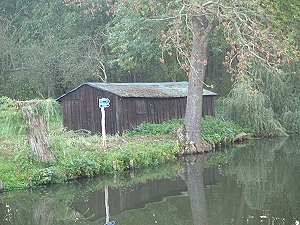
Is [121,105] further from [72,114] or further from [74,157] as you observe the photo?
[74,157]

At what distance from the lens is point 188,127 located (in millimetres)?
20922

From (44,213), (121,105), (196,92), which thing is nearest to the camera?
(44,213)

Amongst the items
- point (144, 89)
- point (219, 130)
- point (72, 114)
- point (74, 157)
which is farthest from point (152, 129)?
point (74, 157)

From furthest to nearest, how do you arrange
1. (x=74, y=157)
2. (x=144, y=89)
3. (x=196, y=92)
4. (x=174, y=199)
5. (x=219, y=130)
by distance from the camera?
(x=144, y=89)
(x=219, y=130)
(x=196, y=92)
(x=74, y=157)
(x=174, y=199)

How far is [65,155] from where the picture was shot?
608 inches

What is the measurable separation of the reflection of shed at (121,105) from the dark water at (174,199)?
668 centimetres

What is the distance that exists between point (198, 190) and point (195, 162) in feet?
17.0

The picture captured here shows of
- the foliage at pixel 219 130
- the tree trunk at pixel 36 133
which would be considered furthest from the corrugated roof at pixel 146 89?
the tree trunk at pixel 36 133

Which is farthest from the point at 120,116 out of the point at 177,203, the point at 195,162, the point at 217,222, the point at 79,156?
the point at 217,222

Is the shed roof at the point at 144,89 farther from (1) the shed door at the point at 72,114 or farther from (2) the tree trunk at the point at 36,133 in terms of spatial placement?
(2) the tree trunk at the point at 36,133

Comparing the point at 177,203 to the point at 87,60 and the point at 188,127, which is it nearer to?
the point at 188,127

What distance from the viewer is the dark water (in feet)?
34.9

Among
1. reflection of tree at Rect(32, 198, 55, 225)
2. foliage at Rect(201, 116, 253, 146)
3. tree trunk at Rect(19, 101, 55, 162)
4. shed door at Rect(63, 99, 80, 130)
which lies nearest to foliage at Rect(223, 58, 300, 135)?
foliage at Rect(201, 116, 253, 146)

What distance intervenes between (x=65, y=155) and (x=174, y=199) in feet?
15.2
